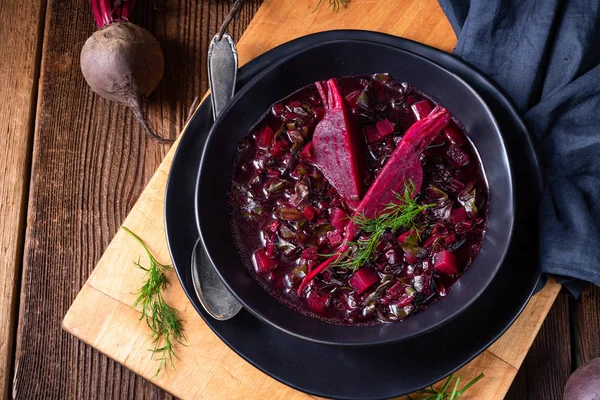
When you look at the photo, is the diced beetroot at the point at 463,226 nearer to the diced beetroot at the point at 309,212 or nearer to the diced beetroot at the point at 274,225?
the diced beetroot at the point at 309,212

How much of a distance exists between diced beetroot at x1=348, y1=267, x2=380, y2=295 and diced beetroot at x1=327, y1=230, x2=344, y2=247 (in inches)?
6.1

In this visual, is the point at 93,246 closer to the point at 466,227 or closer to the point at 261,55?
the point at 261,55

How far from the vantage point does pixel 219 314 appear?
115 inches

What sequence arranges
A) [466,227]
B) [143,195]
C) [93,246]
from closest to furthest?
[466,227], [143,195], [93,246]

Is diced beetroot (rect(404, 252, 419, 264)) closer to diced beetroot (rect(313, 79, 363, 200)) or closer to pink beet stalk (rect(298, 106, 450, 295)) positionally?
pink beet stalk (rect(298, 106, 450, 295))

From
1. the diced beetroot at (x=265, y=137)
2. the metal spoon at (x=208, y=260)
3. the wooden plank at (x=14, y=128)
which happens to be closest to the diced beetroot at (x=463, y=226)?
the diced beetroot at (x=265, y=137)

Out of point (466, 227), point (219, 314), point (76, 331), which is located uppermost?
point (466, 227)

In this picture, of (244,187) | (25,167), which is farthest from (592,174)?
(25,167)

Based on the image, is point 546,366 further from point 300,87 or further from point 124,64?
point 124,64

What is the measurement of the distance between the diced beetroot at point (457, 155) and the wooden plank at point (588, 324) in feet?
4.08

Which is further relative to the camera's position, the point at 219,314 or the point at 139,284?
the point at 139,284

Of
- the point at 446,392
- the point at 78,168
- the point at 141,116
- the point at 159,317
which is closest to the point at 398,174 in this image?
the point at 446,392

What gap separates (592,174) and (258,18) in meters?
1.81

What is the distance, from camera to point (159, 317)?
10.4 feet
